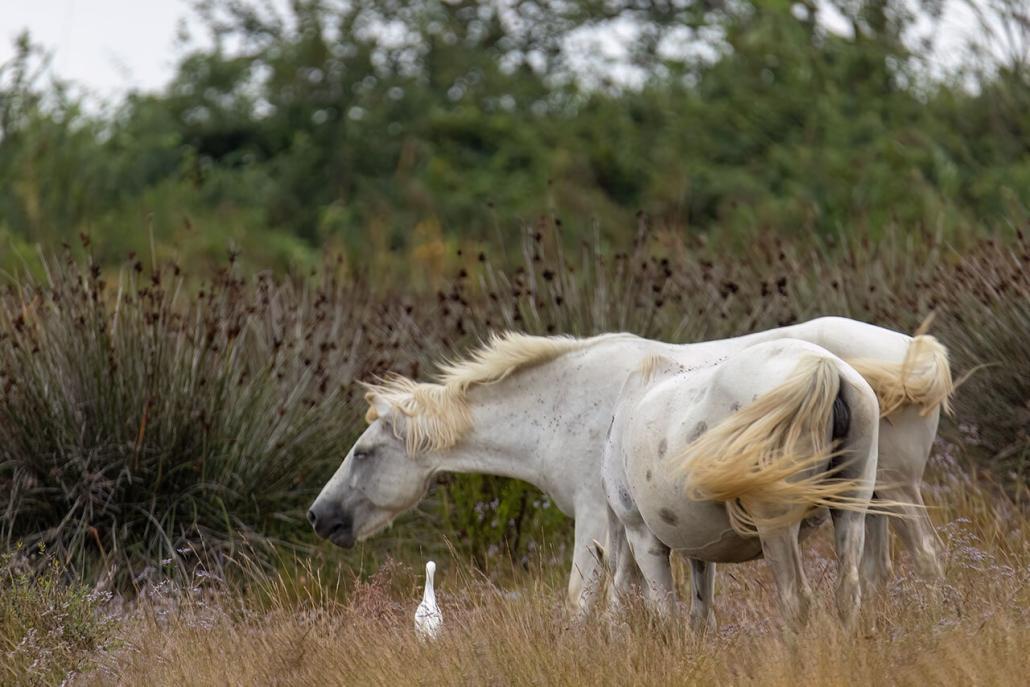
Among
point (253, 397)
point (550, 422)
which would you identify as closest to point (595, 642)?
point (550, 422)

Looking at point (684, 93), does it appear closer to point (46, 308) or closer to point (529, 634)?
point (46, 308)

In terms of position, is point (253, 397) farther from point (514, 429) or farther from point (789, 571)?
point (789, 571)

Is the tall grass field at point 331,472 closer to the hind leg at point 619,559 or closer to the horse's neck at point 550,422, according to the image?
the hind leg at point 619,559

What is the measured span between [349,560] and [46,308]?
6.86 ft

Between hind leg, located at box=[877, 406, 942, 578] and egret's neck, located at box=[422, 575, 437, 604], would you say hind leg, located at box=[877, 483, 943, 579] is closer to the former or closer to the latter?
hind leg, located at box=[877, 406, 942, 578]

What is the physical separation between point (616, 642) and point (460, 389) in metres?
2.25

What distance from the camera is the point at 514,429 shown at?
6.70m

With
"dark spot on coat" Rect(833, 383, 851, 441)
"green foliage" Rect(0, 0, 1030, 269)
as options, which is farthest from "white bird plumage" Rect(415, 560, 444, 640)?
"green foliage" Rect(0, 0, 1030, 269)

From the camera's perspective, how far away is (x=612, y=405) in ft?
21.4

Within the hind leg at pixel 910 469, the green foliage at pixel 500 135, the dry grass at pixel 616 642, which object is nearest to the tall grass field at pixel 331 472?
the dry grass at pixel 616 642

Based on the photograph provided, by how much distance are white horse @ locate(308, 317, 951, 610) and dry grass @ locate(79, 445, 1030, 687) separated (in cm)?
70

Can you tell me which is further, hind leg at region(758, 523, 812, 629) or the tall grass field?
the tall grass field

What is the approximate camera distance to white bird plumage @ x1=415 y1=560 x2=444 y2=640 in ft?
17.3

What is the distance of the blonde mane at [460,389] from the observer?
264 inches
